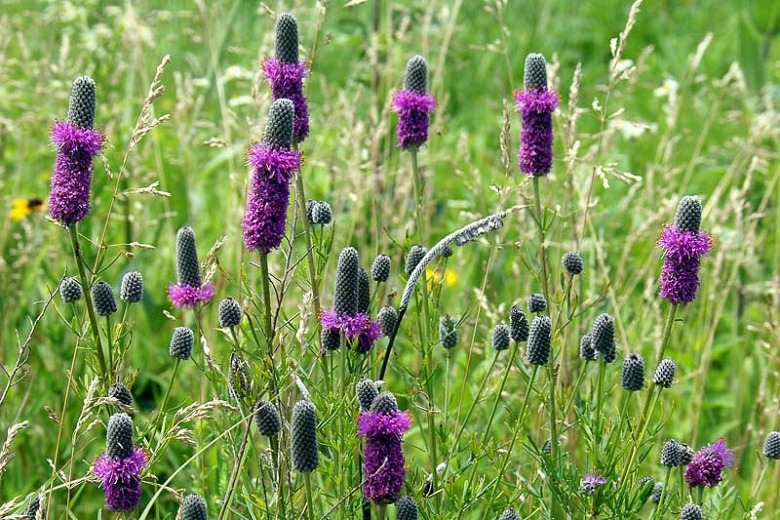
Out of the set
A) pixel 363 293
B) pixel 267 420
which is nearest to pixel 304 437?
pixel 267 420

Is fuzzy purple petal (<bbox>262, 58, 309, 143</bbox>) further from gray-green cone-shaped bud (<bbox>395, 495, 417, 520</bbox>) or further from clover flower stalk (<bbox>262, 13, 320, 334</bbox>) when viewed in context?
gray-green cone-shaped bud (<bbox>395, 495, 417, 520</bbox>)

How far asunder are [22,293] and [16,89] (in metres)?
2.23

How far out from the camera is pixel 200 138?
4.76 m

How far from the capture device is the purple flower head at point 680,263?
2.09 m

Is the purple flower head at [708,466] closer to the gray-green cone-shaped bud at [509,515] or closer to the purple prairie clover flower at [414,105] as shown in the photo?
the gray-green cone-shaped bud at [509,515]

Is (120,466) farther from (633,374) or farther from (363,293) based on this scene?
(633,374)

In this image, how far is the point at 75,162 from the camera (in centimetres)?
204

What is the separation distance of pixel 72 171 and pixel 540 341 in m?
0.99

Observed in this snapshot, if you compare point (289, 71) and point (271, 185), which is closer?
point (271, 185)

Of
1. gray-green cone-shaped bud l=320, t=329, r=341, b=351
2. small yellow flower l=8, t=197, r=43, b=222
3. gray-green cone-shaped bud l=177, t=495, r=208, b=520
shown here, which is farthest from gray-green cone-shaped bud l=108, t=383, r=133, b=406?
small yellow flower l=8, t=197, r=43, b=222

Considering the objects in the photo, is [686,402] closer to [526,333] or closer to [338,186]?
[338,186]

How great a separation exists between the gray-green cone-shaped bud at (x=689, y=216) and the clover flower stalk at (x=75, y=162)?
114 centimetres

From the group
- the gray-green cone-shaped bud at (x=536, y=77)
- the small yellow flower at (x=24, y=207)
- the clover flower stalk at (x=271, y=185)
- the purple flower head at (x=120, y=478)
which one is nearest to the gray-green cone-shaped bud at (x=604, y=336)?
the gray-green cone-shaped bud at (x=536, y=77)

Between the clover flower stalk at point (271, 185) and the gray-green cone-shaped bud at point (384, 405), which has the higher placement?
the clover flower stalk at point (271, 185)
